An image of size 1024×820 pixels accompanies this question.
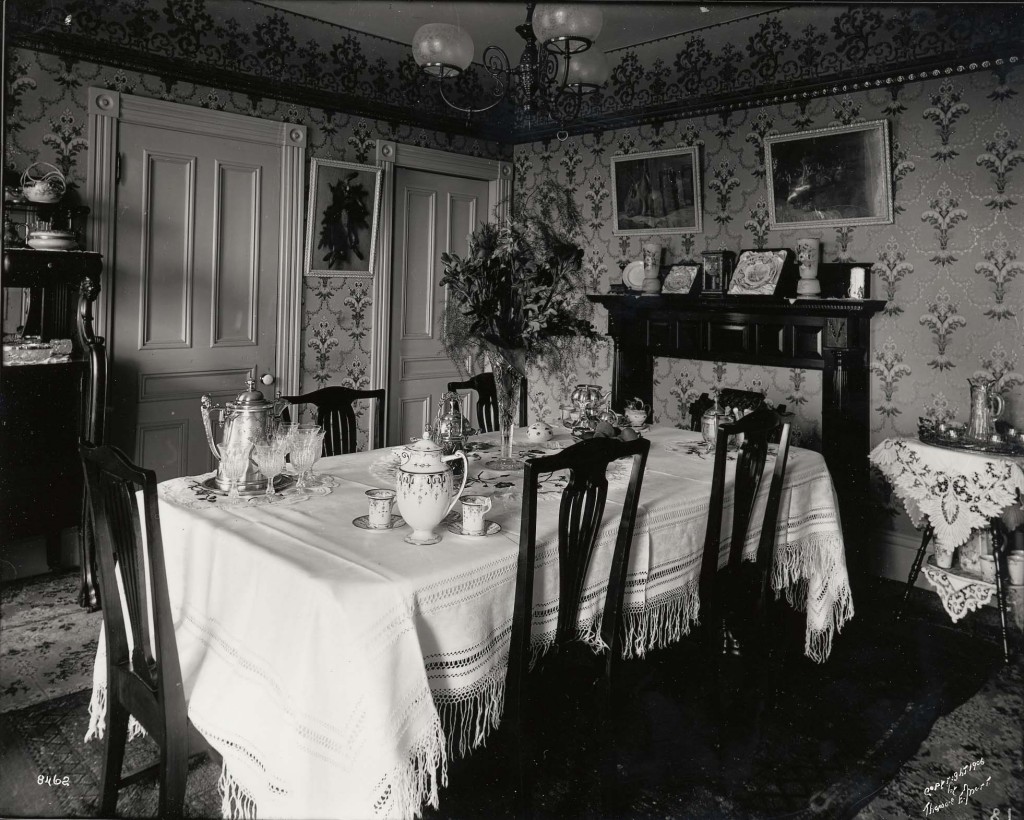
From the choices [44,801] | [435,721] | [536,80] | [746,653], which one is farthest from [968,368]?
[44,801]

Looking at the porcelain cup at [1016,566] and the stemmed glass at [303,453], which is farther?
the porcelain cup at [1016,566]

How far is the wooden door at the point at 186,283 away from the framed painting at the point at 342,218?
23cm

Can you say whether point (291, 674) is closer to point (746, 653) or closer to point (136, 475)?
point (136, 475)

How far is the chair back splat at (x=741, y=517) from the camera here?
249 centimetres

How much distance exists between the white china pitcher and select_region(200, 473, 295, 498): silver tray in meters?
0.56

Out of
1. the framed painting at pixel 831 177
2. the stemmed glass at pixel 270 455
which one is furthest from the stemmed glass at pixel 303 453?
the framed painting at pixel 831 177

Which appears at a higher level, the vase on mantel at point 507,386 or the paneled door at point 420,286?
the paneled door at point 420,286

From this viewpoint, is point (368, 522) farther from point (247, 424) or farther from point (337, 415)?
point (337, 415)

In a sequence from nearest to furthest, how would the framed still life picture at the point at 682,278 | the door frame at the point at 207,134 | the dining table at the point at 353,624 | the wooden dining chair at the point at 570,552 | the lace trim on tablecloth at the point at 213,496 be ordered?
the dining table at the point at 353,624 → the wooden dining chair at the point at 570,552 → the lace trim on tablecloth at the point at 213,496 → the door frame at the point at 207,134 → the framed still life picture at the point at 682,278

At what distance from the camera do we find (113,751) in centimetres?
195

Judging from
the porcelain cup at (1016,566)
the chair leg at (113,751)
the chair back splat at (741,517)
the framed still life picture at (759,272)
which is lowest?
the chair leg at (113,751)

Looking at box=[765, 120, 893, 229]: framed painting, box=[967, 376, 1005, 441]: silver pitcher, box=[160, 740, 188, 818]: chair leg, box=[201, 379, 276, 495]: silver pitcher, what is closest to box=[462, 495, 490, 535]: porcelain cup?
box=[201, 379, 276, 495]: silver pitcher

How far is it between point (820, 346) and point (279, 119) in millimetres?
3298

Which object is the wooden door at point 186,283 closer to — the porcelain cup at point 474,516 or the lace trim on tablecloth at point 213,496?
the lace trim on tablecloth at point 213,496
